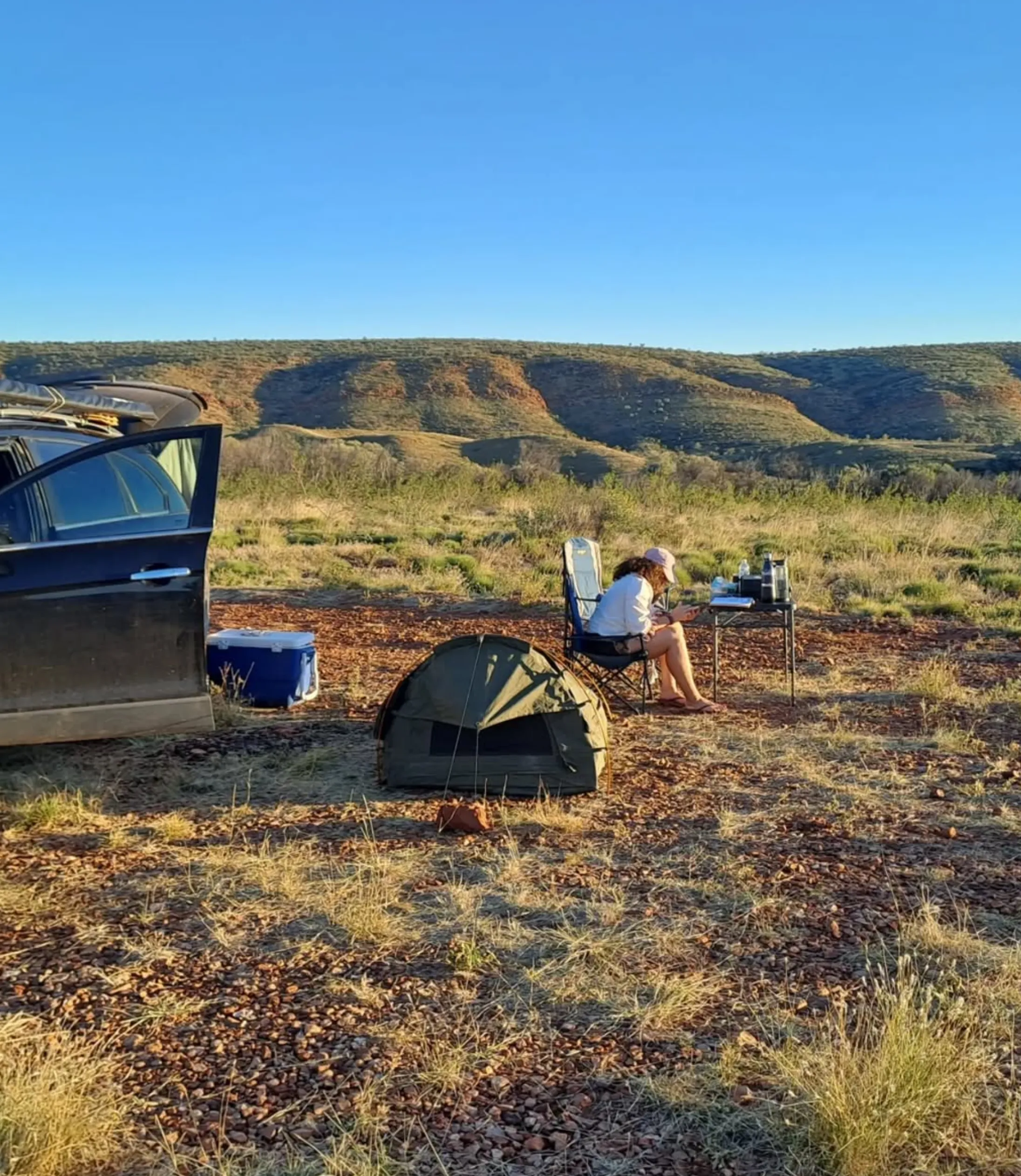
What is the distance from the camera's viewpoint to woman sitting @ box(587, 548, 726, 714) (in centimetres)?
682

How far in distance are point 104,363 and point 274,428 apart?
18.2m

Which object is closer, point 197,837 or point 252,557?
point 197,837

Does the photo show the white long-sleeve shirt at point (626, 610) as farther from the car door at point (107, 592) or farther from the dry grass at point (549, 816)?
the car door at point (107, 592)

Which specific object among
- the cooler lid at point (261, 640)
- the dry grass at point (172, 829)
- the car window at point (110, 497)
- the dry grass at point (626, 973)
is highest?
the car window at point (110, 497)

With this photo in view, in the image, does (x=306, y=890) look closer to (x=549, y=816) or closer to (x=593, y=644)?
(x=549, y=816)

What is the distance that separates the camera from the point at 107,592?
4.47 m

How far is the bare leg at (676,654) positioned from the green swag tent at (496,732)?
174cm

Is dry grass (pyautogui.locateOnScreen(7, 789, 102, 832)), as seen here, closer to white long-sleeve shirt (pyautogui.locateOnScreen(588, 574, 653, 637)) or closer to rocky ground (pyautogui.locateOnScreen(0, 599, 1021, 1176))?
rocky ground (pyautogui.locateOnScreen(0, 599, 1021, 1176))

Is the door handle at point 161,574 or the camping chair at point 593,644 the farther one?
the camping chair at point 593,644

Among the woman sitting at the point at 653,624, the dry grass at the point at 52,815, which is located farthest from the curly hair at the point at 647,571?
the dry grass at the point at 52,815

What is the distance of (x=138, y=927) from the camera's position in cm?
371

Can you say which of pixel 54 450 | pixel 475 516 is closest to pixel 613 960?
pixel 54 450

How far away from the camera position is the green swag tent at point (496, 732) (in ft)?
16.7

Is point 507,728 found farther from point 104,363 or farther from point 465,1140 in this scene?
point 104,363
